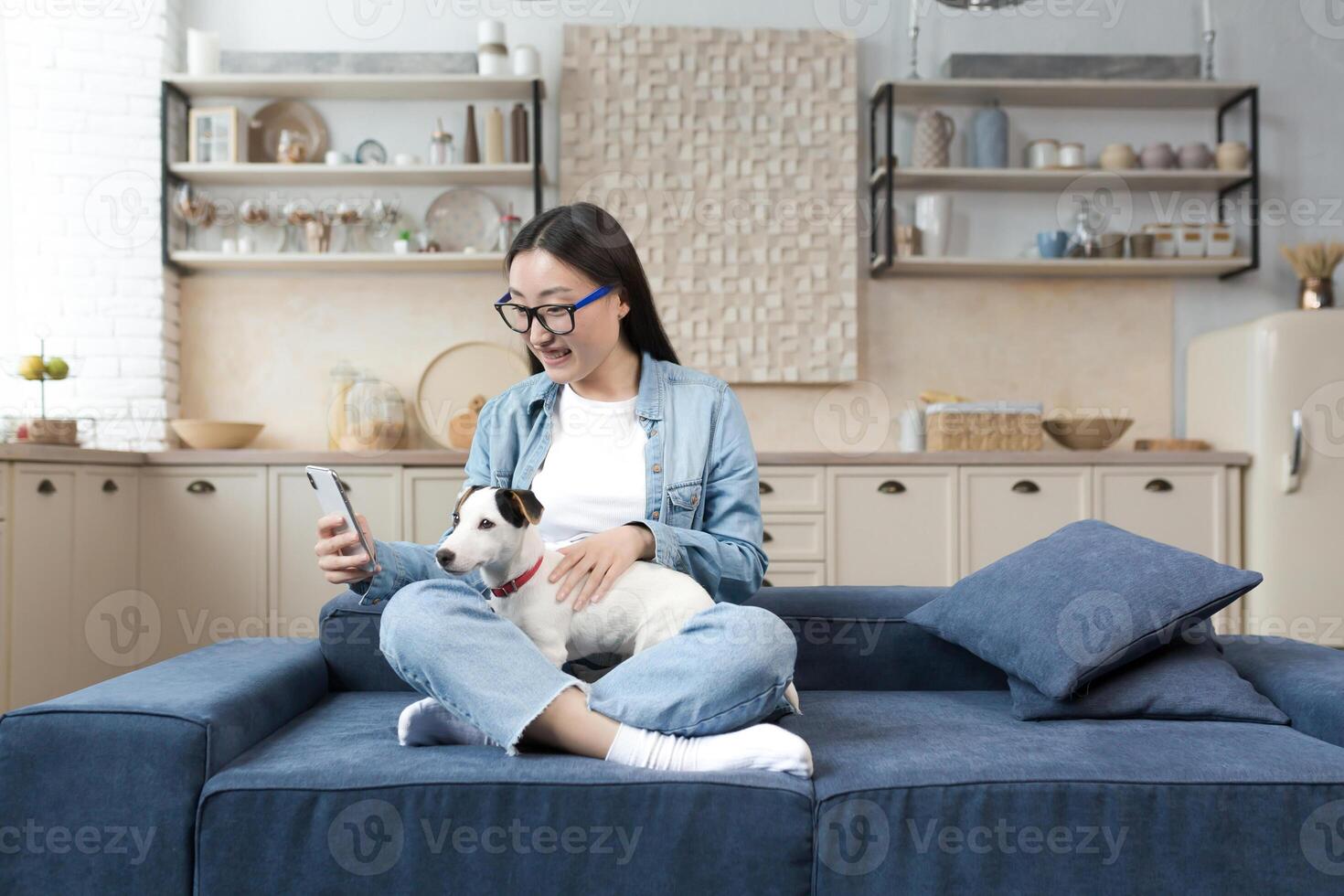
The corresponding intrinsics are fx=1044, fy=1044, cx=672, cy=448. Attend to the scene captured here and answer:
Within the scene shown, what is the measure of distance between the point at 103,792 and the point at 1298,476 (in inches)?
140

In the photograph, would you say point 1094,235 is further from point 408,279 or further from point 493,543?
point 493,543

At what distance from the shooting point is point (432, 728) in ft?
4.71

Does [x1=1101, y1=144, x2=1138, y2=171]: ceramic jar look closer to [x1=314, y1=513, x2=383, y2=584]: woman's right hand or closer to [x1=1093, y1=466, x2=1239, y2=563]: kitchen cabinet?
[x1=1093, y1=466, x2=1239, y2=563]: kitchen cabinet

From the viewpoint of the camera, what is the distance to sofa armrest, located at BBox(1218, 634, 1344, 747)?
5.02 feet

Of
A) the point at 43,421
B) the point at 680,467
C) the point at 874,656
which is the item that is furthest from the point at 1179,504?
the point at 43,421

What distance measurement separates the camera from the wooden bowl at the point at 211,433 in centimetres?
374

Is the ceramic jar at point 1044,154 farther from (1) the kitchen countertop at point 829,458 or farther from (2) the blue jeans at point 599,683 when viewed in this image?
(2) the blue jeans at point 599,683

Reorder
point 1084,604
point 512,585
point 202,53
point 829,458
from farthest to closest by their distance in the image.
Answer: point 202,53 → point 829,458 → point 1084,604 → point 512,585

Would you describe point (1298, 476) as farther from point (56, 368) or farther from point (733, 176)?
point (56, 368)

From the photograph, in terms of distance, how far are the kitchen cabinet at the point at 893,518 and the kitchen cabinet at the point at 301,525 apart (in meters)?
1.51

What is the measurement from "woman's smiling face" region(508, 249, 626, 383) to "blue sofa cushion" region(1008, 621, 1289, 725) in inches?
35.3

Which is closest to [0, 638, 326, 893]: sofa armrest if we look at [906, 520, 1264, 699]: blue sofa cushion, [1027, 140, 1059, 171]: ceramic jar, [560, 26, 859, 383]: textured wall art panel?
[906, 520, 1264, 699]: blue sofa cushion

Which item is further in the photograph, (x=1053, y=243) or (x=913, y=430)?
(x=1053, y=243)

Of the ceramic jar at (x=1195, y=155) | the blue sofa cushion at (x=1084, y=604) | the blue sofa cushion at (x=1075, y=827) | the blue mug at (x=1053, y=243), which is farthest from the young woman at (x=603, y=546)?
the ceramic jar at (x=1195, y=155)
